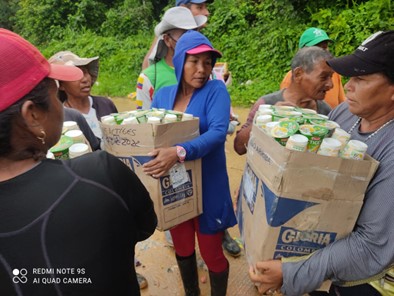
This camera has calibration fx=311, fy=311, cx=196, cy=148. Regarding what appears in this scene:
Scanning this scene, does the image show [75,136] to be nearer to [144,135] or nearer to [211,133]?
[144,135]

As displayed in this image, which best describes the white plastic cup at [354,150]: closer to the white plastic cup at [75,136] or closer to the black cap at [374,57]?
the black cap at [374,57]

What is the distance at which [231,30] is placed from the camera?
909 centimetres

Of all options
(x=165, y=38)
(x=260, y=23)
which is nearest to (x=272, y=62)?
(x=260, y=23)

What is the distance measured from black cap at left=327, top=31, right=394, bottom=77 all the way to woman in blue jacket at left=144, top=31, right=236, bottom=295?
80 centimetres

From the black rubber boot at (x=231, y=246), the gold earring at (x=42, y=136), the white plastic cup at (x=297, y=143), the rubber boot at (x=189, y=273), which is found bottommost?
the black rubber boot at (x=231, y=246)

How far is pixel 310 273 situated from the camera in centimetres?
125

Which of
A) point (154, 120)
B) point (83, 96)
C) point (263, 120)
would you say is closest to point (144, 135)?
point (154, 120)

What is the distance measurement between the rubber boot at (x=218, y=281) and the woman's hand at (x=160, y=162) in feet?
3.12

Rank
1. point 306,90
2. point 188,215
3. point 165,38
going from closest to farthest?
point 188,215
point 306,90
point 165,38

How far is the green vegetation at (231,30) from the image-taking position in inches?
250

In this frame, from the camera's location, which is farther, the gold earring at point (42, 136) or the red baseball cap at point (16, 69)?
the gold earring at point (42, 136)

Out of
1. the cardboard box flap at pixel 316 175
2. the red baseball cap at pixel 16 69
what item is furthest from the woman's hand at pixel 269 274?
the red baseball cap at pixel 16 69

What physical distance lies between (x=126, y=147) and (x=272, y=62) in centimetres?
656

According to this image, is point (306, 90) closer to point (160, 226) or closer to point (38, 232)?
point (160, 226)
